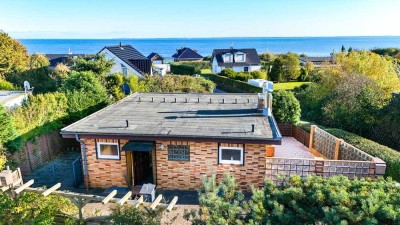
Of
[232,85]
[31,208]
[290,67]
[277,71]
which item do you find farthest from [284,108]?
[290,67]

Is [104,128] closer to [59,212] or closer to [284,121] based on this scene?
[59,212]

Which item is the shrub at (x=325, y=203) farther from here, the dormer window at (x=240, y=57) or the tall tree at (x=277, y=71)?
the dormer window at (x=240, y=57)

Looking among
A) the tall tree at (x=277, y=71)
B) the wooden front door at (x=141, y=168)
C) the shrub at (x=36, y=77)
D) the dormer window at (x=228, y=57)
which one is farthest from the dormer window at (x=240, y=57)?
the wooden front door at (x=141, y=168)

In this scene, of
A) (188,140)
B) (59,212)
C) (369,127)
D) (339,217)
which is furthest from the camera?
(369,127)

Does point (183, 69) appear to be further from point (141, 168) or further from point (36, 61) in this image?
point (141, 168)

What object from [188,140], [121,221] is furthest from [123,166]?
[121,221]

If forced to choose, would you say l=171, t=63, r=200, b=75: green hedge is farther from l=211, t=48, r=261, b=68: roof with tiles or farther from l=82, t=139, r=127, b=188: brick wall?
l=82, t=139, r=127, b=188: brick wall
